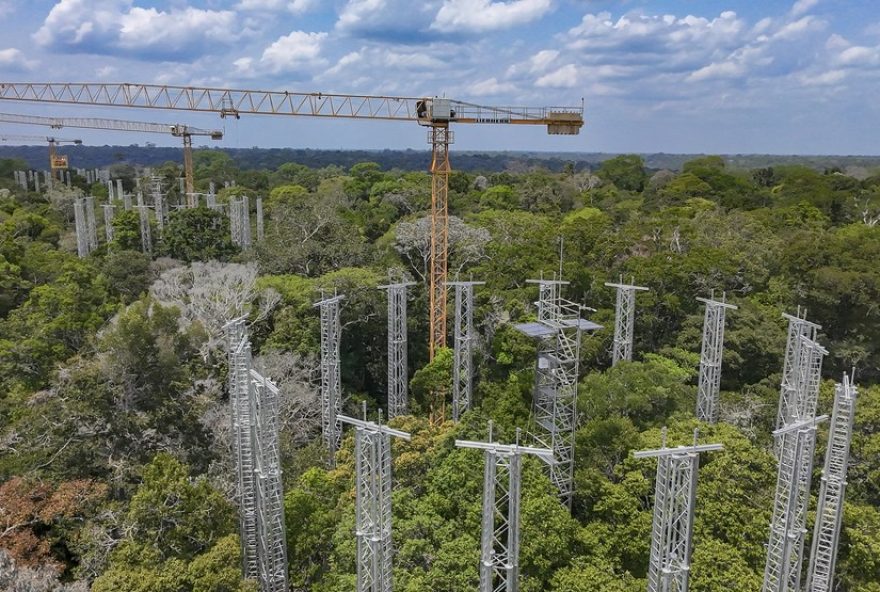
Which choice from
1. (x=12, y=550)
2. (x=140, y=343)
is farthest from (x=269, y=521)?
(x=140, y=343)

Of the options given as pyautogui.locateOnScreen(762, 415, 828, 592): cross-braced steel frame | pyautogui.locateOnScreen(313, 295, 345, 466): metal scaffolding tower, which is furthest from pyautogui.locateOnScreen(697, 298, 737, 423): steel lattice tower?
pyautogui.locateOnScreen(313, 295, 345, 466): metal scaffolding tower

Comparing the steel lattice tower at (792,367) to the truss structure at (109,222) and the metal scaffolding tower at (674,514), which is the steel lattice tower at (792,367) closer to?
the metal scaffolding tower at (674,514)

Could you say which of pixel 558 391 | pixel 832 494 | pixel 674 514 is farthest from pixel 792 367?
pixel 674 514

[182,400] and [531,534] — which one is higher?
[182,400]

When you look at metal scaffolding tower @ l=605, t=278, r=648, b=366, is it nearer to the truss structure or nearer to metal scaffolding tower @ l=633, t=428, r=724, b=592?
metal scaffolding tower @ l=633, t=428, r=724, b=592

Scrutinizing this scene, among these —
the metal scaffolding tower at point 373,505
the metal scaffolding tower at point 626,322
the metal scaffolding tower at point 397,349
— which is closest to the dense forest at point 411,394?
the metal scaffolding tower at point 373,505

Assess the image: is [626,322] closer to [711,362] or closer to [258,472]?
[711,362]

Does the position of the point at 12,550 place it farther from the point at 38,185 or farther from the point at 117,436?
the point at 38,185
